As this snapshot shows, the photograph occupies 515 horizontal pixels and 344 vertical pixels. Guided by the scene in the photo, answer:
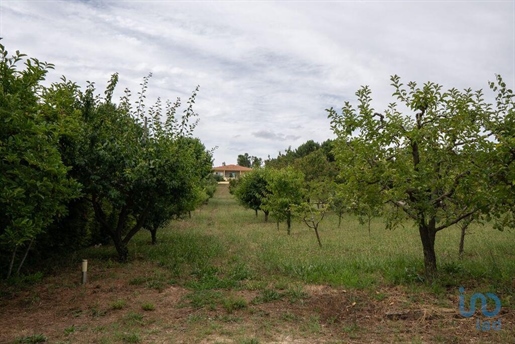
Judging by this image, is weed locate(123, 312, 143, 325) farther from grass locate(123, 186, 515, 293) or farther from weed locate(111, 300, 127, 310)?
grass locate(123, 186, 515, 293)

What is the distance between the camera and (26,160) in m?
6.02

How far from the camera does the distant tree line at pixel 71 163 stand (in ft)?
18.9

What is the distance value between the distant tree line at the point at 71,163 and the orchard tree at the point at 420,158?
4.27 meters

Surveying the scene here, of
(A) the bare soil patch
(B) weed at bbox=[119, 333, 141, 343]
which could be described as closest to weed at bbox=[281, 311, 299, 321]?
(A) the bare soil patch

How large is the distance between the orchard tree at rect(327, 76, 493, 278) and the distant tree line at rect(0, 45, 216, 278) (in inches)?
168

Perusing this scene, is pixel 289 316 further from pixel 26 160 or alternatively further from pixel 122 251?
pixel 122 251

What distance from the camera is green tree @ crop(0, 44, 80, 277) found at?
5.59 metres

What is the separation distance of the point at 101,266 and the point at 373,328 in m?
6.99

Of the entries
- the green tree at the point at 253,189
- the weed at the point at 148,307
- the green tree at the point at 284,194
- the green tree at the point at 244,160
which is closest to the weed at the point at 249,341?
the weed at the point at 148,307

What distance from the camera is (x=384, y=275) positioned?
26.0 ft

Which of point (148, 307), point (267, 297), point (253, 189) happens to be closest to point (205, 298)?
point (148, 307)

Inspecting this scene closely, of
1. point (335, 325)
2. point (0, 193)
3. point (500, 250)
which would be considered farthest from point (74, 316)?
point (500, 250)

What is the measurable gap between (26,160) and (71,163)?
8.11 ft

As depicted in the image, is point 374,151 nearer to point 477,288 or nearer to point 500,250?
point 477,288
